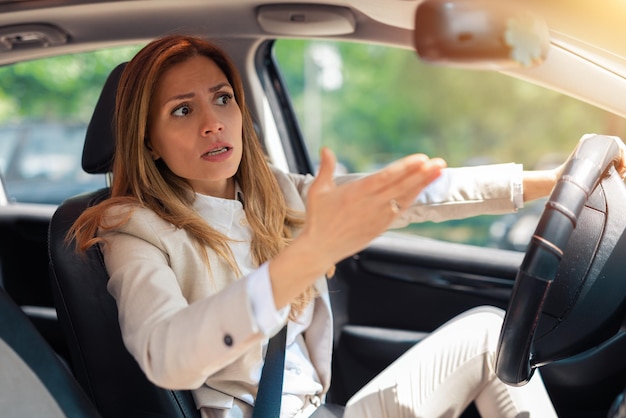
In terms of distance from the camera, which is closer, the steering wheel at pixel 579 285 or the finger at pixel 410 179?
the finger at pixel 410 179

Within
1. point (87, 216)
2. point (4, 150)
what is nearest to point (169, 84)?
point (87, 216)

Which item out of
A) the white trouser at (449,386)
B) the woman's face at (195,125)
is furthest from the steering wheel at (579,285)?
the woman's face at (195,125)

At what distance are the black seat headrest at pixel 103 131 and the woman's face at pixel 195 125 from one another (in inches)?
5.6

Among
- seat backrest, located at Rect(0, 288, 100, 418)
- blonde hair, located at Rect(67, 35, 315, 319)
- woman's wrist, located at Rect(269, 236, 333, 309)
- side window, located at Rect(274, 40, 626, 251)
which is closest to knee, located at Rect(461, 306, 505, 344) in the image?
blonde hair, located at Rect(67, 35, 315, 319)

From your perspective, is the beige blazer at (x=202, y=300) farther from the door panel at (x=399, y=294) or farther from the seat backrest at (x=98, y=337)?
the door panel at (x=399, y=294)

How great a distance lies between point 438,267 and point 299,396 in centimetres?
93

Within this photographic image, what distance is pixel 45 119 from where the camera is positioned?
13.2m

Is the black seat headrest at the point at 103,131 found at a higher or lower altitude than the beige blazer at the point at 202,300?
higher

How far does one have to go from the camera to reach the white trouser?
1.78 metres

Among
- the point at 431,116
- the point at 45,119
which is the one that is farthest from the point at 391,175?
the point at 431,116

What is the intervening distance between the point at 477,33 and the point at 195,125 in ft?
2.66

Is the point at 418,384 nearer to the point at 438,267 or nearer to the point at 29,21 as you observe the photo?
the point at 438,267

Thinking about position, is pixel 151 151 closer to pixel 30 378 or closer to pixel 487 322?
pixel 30 378

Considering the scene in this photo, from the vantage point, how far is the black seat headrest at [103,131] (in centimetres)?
188
